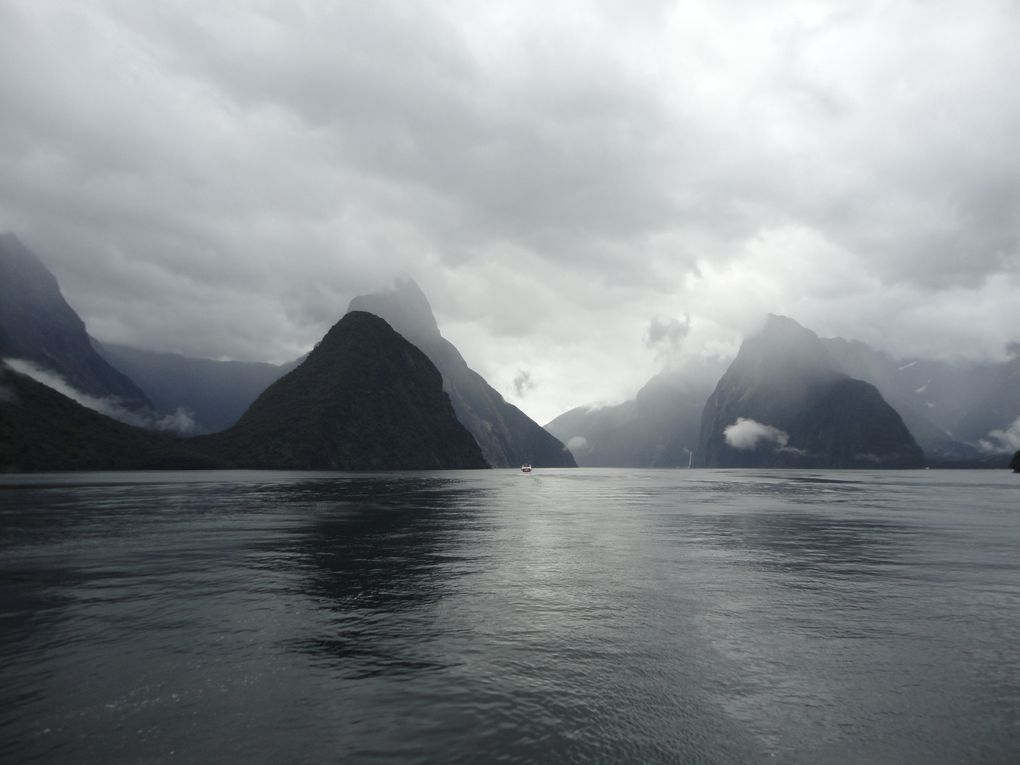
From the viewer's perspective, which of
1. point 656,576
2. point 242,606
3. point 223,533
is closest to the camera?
point 242,606

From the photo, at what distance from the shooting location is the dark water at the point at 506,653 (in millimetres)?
10492

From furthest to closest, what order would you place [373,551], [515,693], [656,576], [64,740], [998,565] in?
[373,551] < [998,565] < [656,576] < [515,693] < [64,740]

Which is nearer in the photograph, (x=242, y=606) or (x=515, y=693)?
(x=515, y=693)

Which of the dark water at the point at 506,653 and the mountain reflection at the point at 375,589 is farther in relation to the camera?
the mountain reflection at the point at 375,589

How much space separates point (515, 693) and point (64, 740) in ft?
29.6

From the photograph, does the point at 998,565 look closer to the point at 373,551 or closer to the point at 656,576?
the point at 656,576

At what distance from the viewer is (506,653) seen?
606 inches

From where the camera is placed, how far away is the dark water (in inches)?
413

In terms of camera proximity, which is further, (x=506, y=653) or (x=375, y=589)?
(x=375, y=589)

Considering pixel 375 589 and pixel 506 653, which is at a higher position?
pixel 506 653

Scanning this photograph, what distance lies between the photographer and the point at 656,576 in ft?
85.2

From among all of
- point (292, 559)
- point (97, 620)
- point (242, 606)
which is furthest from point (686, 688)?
point (292, 559)

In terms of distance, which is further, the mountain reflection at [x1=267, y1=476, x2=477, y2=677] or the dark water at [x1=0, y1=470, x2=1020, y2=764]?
the mountain reflection at [x1=267, y1=476, x2=477, y2=677]

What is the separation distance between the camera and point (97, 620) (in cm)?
1838
